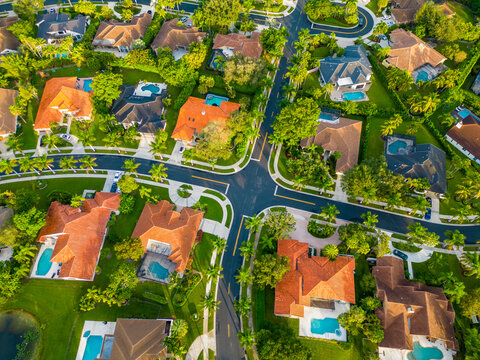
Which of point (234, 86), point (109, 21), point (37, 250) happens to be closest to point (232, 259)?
point (37, 250)

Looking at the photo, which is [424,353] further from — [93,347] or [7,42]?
[7,42]

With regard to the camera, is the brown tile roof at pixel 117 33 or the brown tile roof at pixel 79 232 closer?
the brown tile roof at pixel 79 232

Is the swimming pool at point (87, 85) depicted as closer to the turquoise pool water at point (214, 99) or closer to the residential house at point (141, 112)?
the residential house at point (141, 112)

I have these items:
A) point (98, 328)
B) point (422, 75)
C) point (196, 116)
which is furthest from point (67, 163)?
point (422, 75)

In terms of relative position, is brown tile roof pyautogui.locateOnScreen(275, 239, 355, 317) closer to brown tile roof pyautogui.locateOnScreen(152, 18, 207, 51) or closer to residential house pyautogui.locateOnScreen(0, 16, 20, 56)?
brown tile roof pyautogui.locateOnScreen(152, 18, 207, 51)

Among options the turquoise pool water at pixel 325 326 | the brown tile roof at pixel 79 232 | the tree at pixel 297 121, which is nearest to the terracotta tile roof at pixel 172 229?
the brown tile roof at pixel 79 232

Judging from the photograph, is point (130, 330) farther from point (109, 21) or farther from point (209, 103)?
point (109, 21)
